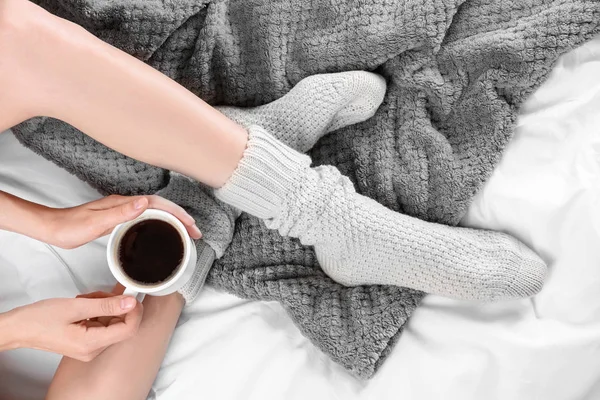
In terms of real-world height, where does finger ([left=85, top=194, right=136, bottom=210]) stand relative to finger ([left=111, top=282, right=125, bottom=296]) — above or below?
above

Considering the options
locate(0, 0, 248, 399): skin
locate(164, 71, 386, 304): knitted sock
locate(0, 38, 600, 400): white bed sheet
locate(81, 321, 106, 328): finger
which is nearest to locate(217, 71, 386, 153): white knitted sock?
locate(164, 71, 386, 304): knitted sock

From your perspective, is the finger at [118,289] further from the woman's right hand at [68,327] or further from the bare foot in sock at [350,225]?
the bare foot in sock at [350,225]

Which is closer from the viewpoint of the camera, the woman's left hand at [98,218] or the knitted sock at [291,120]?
the woman's left hand at [98,218]

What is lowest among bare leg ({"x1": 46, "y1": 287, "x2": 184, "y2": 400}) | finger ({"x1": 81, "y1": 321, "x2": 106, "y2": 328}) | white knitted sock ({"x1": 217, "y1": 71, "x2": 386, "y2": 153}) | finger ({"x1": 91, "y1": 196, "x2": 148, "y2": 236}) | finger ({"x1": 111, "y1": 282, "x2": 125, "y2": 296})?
bare leg ({"x1": 46, "y1": 287, "x2": 184, "y2": 400})

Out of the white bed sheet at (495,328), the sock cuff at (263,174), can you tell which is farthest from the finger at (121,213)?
the white bed sheet at (495,328)

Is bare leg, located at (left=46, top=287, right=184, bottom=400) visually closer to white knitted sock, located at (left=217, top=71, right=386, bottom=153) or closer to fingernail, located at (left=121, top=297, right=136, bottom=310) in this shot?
fingernail, located at (left=121, top=297, right=136, bottom=310)

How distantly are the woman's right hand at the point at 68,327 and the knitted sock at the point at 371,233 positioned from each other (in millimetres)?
209

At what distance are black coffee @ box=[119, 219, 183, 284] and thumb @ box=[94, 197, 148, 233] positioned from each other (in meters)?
0.02

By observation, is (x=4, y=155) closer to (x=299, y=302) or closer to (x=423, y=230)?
(x=299, y=302)

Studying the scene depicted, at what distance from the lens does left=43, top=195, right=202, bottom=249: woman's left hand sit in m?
0.68

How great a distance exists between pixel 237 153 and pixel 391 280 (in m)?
0.29

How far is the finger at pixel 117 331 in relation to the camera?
702mm

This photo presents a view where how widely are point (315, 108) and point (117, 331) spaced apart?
408 mm

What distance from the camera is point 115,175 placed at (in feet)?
2.73
